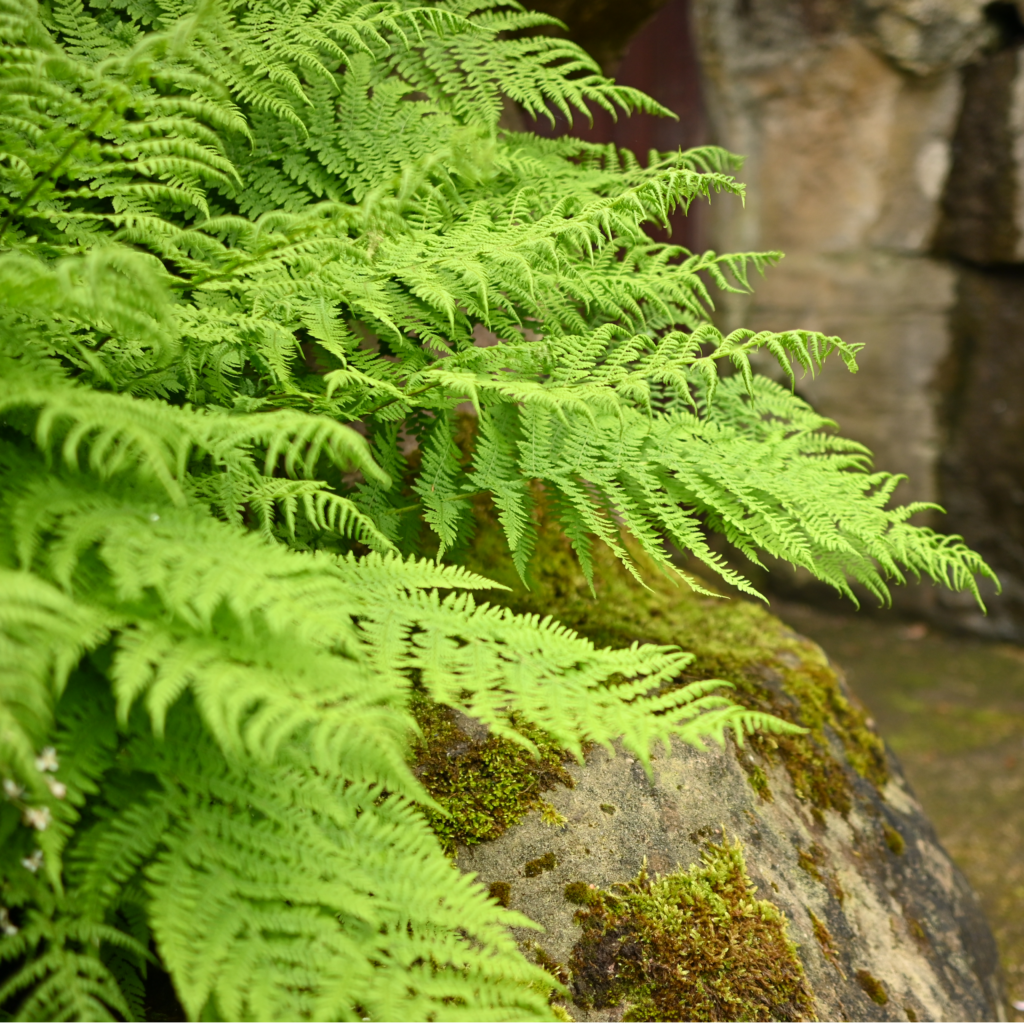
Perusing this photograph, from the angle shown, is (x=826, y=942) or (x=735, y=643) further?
(x=735, y=643)

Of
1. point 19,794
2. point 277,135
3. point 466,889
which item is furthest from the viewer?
point 277,135

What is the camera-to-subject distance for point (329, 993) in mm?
1024

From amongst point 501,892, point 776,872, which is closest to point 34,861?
point 501,892

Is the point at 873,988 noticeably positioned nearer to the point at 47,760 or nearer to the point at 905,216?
the point at 47,760

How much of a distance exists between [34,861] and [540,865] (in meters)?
0.88

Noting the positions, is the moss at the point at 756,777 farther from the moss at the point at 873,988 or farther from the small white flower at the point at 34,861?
the small white flower at the point at 34,861

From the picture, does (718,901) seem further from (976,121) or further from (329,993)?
(976,121)

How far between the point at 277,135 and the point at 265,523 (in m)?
1.22

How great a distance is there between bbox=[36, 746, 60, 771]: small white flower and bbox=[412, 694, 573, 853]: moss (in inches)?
29.1

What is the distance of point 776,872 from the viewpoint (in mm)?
1788

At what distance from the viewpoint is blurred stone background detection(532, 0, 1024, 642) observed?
5090 mm

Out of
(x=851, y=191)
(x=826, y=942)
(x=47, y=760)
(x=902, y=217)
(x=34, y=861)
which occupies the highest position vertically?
(x=851, y=191)

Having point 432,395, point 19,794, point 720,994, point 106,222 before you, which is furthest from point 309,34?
point 720,994

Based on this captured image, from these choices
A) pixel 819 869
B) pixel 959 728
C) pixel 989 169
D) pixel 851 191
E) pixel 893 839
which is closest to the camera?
pixel 819 869
